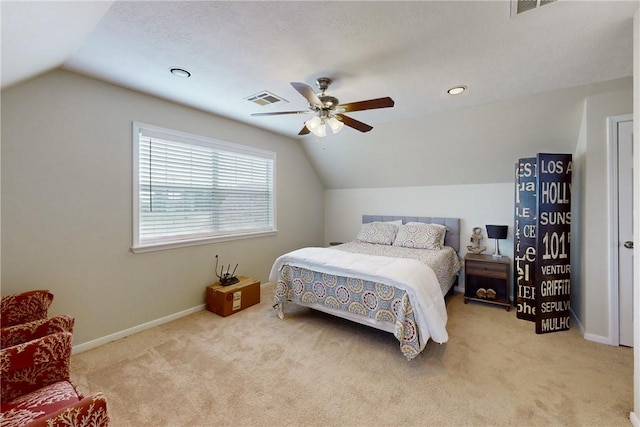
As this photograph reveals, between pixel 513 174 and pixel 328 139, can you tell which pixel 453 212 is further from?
pixel 328 139

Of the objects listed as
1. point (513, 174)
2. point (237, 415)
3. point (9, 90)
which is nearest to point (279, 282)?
point (237, 415)

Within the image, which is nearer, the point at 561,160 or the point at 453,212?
the point at 561,160

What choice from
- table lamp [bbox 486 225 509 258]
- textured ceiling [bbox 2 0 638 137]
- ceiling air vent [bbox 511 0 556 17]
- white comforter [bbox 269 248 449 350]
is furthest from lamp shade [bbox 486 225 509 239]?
ceiling air vent [bbox 511 0 556 17]

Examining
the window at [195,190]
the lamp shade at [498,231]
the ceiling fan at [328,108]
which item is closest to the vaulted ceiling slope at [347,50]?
the ceiling fan at [328,108]

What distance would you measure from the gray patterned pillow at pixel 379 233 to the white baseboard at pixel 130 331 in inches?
102

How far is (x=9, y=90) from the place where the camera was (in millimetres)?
2033

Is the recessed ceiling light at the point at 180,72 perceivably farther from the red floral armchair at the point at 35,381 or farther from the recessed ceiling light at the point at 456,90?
the recessed ceiling light at the point at 456,90

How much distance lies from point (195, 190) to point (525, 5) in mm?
3452

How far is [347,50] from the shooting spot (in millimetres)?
1938

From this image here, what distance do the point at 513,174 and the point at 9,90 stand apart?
5342mm

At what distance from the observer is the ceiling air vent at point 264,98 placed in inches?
108

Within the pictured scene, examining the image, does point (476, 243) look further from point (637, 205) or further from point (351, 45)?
point (351, 45)

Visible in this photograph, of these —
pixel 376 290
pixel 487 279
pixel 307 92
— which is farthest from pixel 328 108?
pixel 487 279

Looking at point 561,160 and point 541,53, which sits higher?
point 541,53
